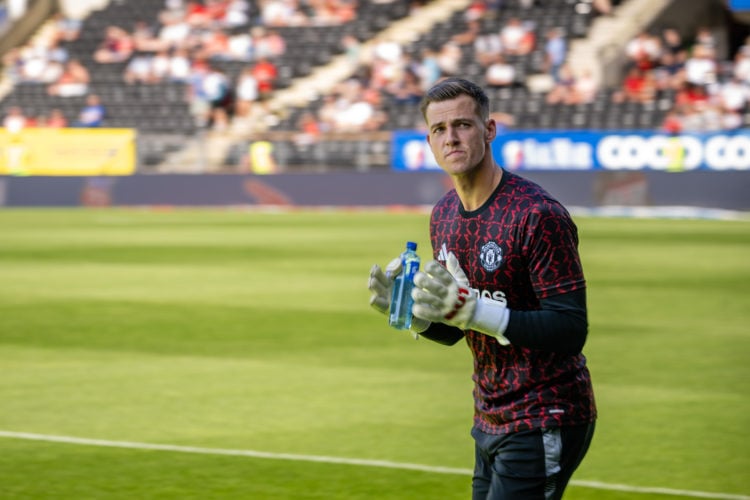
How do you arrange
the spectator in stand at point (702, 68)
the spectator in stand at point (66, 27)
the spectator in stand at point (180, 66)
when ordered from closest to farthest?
the spectator in stand at point (702, 68)
the spectator in stand at point (180, 66)
the spectator in stand at point (66, 27)

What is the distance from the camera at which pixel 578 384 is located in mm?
4434

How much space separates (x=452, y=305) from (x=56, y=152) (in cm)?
3339

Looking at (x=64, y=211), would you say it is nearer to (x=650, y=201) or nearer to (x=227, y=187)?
(x=227, y=187)

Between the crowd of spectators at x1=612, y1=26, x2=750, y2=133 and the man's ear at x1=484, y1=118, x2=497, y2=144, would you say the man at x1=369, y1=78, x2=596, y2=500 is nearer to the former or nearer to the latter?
the man's ear at x1=484, y1=118, x2=497, y2=144

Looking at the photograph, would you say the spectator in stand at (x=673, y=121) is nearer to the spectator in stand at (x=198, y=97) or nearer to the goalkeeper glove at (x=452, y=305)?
the spectator in stand at (x=198, y=97)

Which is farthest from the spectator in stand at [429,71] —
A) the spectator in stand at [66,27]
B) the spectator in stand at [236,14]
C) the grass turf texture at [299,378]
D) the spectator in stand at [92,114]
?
the grass turf texture at [299,378]

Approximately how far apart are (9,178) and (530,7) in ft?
51.8

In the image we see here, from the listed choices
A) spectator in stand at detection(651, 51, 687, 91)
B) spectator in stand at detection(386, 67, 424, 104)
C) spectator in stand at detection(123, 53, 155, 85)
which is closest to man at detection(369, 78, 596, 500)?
spectator in stand at detection(651, 51, 687, 91)

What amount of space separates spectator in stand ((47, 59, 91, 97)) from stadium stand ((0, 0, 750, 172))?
0.05 metres

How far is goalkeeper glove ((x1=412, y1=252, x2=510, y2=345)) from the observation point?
13.0 ft

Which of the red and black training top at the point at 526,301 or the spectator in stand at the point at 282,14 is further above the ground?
the spectator in stand at the point at 282,14

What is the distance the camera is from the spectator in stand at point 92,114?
125 feet

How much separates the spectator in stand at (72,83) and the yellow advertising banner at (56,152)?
16.8ft

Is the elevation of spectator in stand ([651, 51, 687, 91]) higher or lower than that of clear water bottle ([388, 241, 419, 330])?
higher
